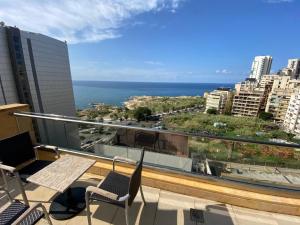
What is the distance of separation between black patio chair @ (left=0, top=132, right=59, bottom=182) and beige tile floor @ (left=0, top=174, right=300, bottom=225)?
0.46m

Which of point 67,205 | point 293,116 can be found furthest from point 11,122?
point 293,116

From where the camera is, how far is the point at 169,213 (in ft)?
6.76

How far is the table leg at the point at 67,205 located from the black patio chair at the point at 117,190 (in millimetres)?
512

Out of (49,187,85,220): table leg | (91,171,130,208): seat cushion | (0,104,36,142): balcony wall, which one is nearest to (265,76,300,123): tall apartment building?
(91,171,130,208): seat cushion

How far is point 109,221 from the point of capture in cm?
192

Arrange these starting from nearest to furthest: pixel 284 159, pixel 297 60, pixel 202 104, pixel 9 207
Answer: pixel 9 207 < pixel 284 159 < pixel 202 104 < pixel 297 60

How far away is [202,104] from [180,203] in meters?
57.2

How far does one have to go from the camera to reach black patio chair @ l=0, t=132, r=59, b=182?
2.07 m

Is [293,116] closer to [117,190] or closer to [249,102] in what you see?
[249,102]

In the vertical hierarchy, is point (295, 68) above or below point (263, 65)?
below

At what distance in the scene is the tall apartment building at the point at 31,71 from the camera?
16266 mm

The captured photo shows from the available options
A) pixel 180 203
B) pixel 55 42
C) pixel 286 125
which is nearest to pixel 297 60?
pixel 286 125

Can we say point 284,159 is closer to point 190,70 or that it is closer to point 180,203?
point 180,203

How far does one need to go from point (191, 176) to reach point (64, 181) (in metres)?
1.73
